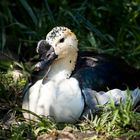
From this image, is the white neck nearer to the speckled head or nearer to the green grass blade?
the speckled head

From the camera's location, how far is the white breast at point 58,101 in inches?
181

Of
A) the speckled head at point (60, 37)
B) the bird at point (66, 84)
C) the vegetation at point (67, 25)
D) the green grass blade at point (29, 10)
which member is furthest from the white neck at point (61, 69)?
the green grass blade at point (29, 10)

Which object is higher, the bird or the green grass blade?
the green grass blade

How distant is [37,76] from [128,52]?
1481 mm

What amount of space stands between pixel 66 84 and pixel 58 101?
0.50 feet

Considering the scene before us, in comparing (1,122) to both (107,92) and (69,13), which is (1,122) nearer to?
(107,92)

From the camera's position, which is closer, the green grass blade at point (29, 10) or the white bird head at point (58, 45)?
the white bird head at point (58, 45)

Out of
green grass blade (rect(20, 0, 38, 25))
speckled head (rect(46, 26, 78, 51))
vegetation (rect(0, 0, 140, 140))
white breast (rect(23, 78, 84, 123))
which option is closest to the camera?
white breast (rect(23, 78, 84, 123))

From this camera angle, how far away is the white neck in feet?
15.6

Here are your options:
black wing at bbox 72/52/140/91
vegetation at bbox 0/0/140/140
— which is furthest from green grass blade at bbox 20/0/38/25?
black wing at bbox 72/52/140/91

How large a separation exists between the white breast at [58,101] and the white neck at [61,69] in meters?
0.07

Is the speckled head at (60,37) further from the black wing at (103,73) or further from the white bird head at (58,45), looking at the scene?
the black wing at (103,73)

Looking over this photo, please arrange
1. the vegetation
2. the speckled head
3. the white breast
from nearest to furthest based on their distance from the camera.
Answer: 1. the white breast
2. the speckled head
3. the vegetation

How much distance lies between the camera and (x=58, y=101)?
15.0ft
